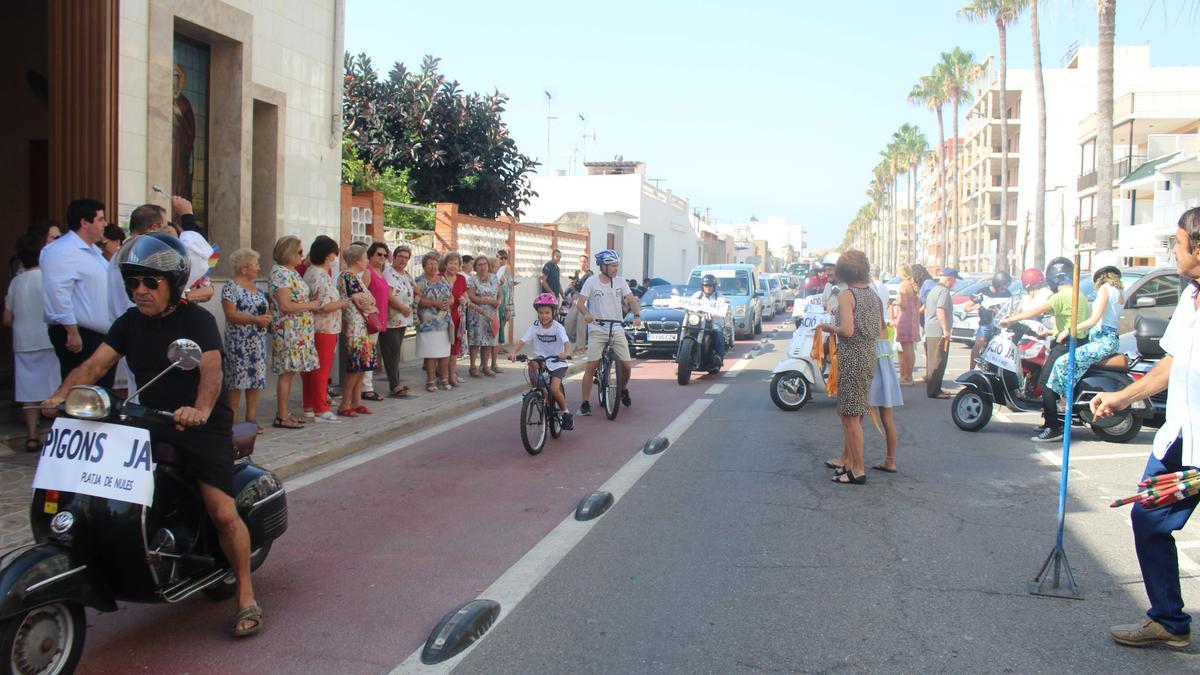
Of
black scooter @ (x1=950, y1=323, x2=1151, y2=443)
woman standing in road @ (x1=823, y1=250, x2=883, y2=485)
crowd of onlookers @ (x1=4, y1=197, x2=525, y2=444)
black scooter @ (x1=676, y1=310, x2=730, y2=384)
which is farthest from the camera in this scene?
black scooter @ (x1=676, y1=310, x2=730, y2=384)

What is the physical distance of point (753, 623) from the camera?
4684 millimetres

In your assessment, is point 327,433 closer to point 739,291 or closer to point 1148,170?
point 739,291

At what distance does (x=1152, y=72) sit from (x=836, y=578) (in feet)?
214

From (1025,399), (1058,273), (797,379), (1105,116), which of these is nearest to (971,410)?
(1025,399)

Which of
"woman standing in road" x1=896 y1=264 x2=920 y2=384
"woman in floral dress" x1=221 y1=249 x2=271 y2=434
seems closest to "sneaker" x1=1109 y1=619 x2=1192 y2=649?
"woman in floral dress" x1=221 y1=249 x2=271 y2=434

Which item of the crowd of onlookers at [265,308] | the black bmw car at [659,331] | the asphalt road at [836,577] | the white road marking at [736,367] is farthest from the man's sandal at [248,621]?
the black bmw car at [659,331]

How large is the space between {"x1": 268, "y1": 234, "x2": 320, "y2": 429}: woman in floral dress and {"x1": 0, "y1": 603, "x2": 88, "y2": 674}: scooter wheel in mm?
5589

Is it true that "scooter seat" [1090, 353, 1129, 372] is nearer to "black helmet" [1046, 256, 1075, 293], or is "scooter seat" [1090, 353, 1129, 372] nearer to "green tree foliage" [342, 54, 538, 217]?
"black helmet" [1046, 256, 1075, 293]

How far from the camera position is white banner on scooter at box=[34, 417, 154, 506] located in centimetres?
392

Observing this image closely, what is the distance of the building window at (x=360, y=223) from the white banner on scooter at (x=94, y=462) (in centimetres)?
1012

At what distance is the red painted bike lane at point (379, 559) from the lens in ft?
14.2

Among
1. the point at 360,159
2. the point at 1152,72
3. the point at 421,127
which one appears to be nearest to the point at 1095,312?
the point at 421,127

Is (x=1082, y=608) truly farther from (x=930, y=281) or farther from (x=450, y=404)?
(x=930, y=281)

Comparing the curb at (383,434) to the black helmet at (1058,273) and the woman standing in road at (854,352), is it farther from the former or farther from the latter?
the black helmet at (1058,273)
